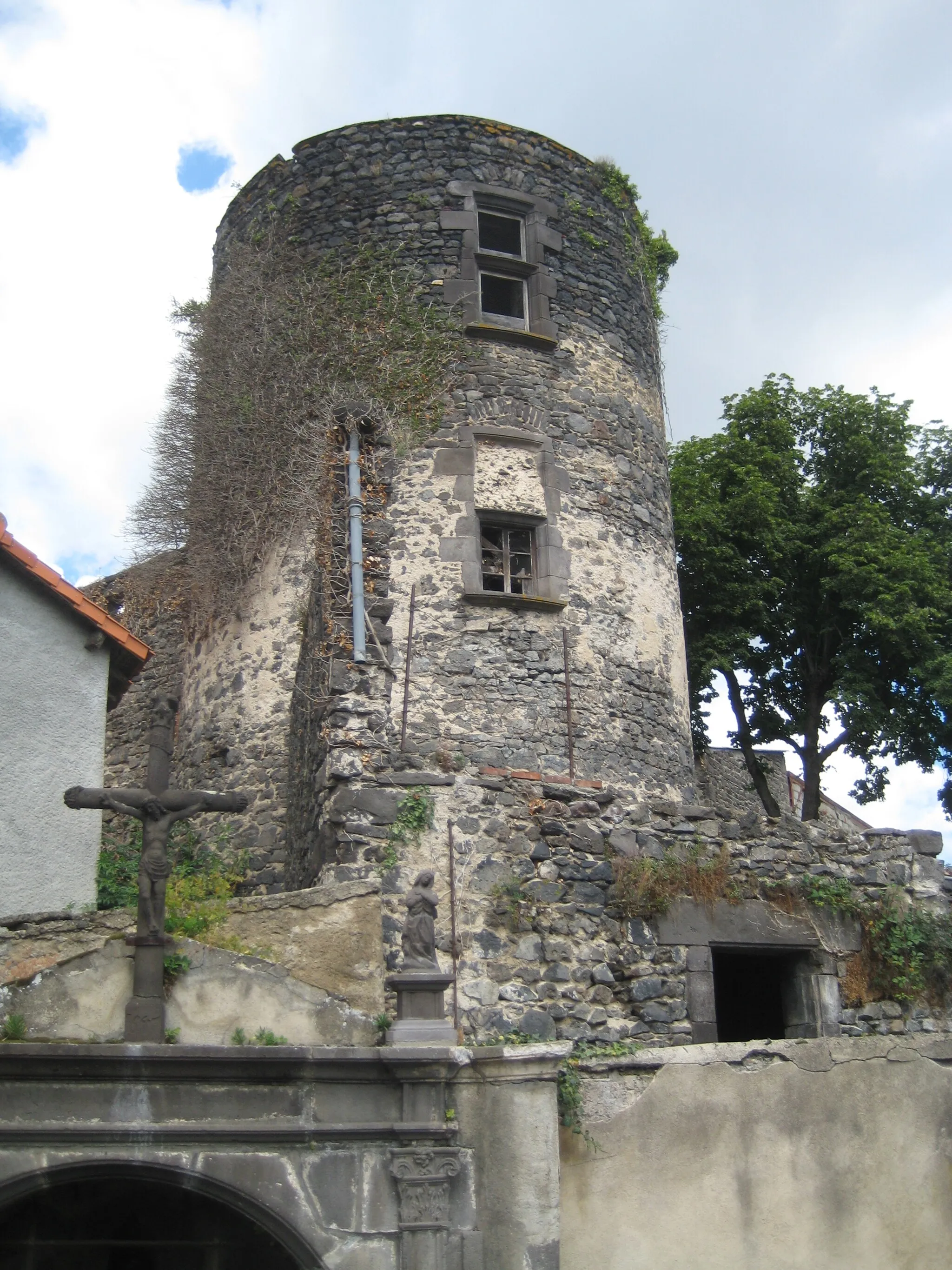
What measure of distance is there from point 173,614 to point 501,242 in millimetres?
5931

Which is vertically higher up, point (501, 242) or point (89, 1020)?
point (501, 242)

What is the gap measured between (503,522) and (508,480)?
0.47 meters

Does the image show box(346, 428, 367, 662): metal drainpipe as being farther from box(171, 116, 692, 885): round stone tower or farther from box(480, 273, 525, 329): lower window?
box(480, 273, 525, 329): lower window

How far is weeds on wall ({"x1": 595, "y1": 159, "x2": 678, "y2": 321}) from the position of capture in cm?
1728

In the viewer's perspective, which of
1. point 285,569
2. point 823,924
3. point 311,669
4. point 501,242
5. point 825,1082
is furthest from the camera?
point 501,242

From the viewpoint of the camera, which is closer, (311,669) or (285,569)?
(311,669)

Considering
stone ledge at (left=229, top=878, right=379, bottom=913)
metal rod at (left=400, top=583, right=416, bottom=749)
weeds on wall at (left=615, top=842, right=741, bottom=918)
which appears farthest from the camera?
metal rod at (left=400, top=583, right=416, bottom=749)

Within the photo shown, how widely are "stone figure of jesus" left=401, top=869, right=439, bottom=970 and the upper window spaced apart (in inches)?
385

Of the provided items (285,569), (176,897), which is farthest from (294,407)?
(176,897)

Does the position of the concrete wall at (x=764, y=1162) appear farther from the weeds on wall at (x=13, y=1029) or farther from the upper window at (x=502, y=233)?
the upper window at (x=502, y=233)

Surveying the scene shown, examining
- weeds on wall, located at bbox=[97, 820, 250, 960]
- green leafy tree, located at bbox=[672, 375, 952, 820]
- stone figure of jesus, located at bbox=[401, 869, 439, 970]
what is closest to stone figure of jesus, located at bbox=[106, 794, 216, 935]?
weeds on wall, located at bbox=[97, 820, 250, 960]

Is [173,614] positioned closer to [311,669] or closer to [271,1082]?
[311,669]

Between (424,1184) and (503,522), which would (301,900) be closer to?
(424,1184)

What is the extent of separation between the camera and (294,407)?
1537cm
